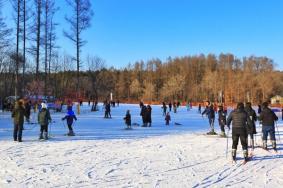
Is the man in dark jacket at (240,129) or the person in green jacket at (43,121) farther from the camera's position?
the person in green jacket at (43,121)

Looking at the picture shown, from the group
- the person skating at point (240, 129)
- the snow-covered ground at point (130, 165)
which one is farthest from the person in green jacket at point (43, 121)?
the person skating at point (240, 129)

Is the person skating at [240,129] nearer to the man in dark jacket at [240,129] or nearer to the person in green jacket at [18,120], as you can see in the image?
the man in dark jacket at [240,129]

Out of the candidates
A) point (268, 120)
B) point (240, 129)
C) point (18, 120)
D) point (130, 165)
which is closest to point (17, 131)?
point (18, 120)

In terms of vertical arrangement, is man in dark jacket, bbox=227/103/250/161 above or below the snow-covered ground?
above

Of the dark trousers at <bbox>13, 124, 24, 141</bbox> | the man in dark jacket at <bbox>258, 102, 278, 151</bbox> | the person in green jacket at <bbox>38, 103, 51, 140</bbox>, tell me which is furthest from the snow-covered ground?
the man in dark jacket at <bbox>258, 102, 278, 151</bbox>

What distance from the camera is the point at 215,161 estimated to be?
1257 centimetres

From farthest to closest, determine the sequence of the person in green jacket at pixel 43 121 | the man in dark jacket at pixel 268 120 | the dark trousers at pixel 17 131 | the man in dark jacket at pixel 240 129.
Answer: the person in green jacket at pixel 43 121
the dark trousers at pixel 17 131
the man in dark jacket at pixel 268 120
the man in dark jacket at pixel 240 129

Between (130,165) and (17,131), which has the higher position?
(17,131)

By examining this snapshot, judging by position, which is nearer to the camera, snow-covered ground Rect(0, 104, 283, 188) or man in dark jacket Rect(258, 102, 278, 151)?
snow-covered ground Rect(0, 104, 283, 188)

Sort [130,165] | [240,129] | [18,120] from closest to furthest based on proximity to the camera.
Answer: [130,165] → [240,129] → [18,120]

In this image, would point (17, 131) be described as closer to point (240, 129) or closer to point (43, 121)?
point (43, 121)

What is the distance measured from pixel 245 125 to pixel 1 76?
4903cm

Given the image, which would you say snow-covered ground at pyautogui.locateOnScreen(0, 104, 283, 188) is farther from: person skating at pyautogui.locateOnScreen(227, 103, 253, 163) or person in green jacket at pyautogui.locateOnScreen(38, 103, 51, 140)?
person in green jacket at pyautogui.locateOnScreen(38, 103, 51, 140)

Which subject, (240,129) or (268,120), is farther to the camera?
(268,120)
